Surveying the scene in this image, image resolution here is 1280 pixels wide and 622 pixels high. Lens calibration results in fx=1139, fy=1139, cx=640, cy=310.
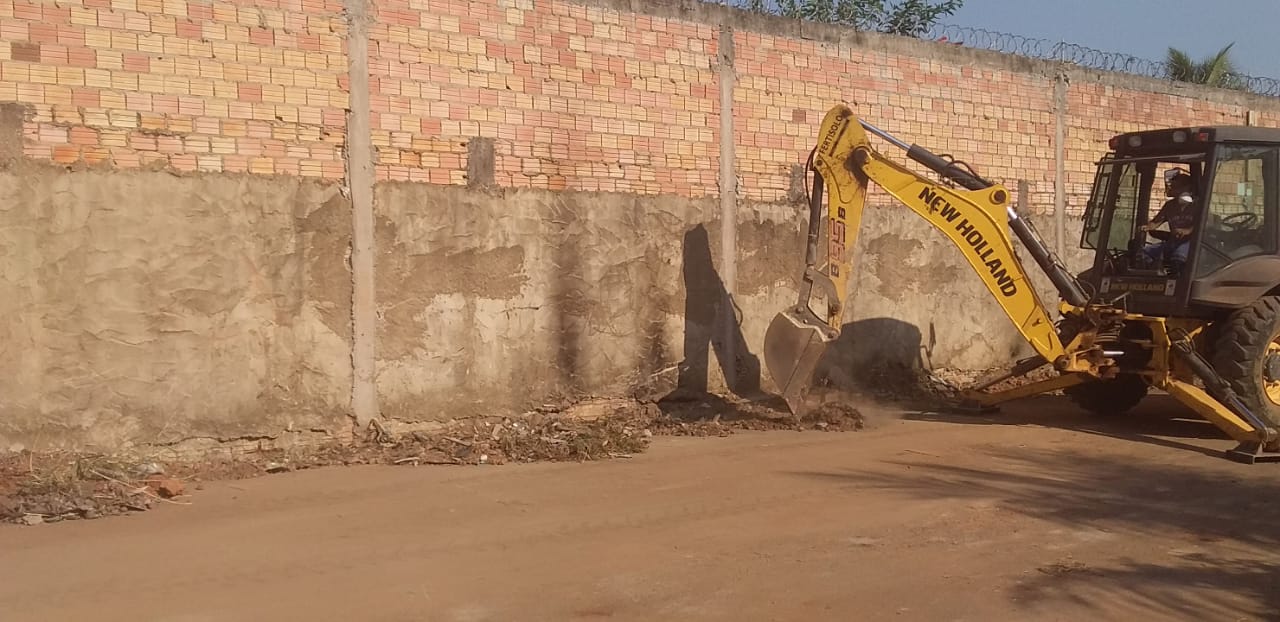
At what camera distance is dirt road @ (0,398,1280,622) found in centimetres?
507

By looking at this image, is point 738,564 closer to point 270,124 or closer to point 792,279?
point 270,124

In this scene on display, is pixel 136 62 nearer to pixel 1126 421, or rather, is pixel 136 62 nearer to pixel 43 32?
pixel 43 32

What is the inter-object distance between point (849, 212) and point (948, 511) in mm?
3380

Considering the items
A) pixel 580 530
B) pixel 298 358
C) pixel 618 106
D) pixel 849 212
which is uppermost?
pixel 618 106

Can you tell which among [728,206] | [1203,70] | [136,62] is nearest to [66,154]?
[136,62]

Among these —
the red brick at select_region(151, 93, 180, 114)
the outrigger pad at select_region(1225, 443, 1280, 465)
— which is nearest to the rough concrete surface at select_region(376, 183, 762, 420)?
the red brick at select_region(151, 93, 180, 114)

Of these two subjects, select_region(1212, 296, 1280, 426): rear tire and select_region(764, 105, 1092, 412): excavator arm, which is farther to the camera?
select_region(764, 105, 1092, 412): excavator arm

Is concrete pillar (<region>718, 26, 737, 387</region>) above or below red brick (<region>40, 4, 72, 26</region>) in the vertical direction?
below

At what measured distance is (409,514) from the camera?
6.75 m

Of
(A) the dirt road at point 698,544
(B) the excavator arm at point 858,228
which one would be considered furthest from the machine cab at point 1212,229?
(A) the dirt road at point 698,544

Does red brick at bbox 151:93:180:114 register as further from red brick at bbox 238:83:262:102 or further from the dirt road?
the dirt road

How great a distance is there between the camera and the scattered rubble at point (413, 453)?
6785 mm

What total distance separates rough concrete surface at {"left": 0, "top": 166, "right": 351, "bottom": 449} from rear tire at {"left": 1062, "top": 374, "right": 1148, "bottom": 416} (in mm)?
6753

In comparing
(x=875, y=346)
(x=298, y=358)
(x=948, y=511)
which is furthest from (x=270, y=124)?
(x=875, y=346)
